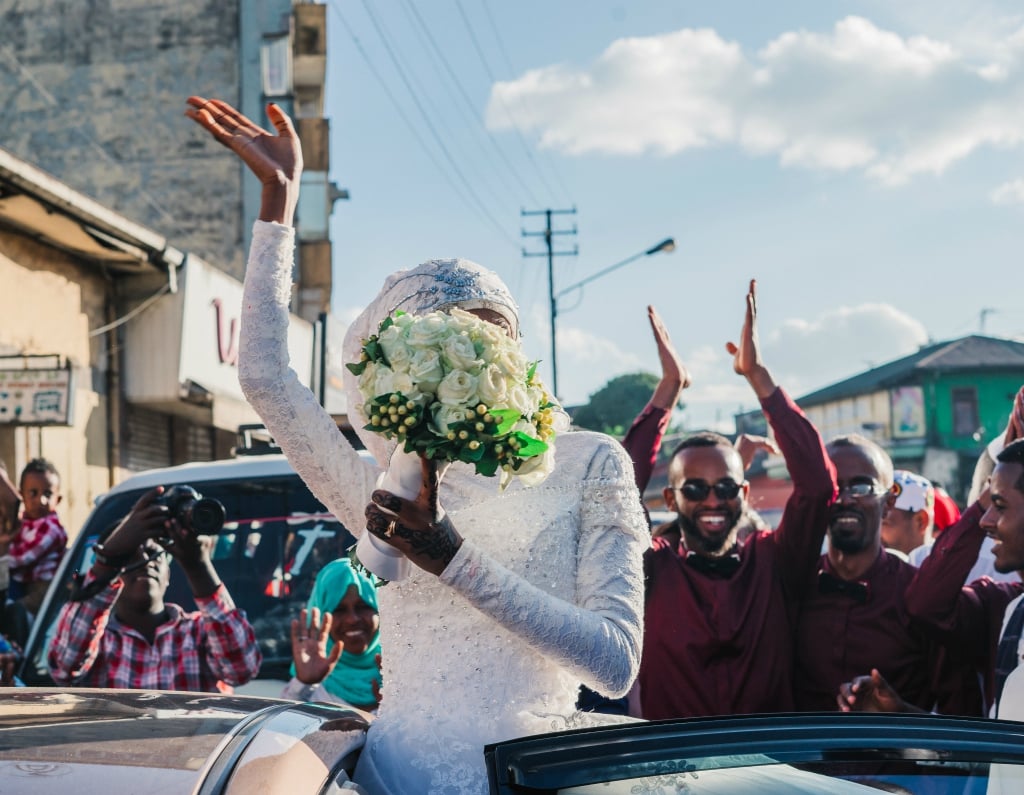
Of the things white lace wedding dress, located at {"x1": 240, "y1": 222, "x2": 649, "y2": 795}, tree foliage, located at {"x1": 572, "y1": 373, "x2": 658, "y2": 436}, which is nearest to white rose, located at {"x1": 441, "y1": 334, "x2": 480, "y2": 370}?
white lace wedding dress, located at {"x1": 240, "y1": 222, "x2": 649, "y2": 795}

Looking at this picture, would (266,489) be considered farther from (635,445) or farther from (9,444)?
(9,444)

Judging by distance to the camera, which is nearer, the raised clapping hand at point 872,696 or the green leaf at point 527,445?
the green leaf at point 527,445

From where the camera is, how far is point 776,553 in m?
4.18

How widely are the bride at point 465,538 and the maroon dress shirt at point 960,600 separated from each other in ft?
6.33

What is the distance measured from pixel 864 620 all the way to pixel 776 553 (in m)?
0.37

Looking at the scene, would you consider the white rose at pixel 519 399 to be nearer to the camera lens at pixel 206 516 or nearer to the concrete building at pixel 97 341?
the camera lens at pixel 206 516

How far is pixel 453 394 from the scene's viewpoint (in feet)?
6.36

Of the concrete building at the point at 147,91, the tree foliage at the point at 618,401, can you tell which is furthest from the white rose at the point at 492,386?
the tree foliage at the point at 618,401

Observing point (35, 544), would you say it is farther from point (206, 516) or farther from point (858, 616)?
point (858, 616)

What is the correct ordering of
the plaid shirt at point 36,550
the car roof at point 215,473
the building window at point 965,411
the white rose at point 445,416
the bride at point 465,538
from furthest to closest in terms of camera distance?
1. the building window at point 965,411
2. the plaid shirt at point 36,550
3. the car roof at point 215,473
4. the bride at point 465,538
5. the white rose at point 445,416

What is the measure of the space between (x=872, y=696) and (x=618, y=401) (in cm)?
5529

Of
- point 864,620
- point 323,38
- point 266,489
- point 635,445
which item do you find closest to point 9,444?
point 266,489

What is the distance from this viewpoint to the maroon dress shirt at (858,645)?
400 cm

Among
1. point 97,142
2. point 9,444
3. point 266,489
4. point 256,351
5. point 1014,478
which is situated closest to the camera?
point 256,351
